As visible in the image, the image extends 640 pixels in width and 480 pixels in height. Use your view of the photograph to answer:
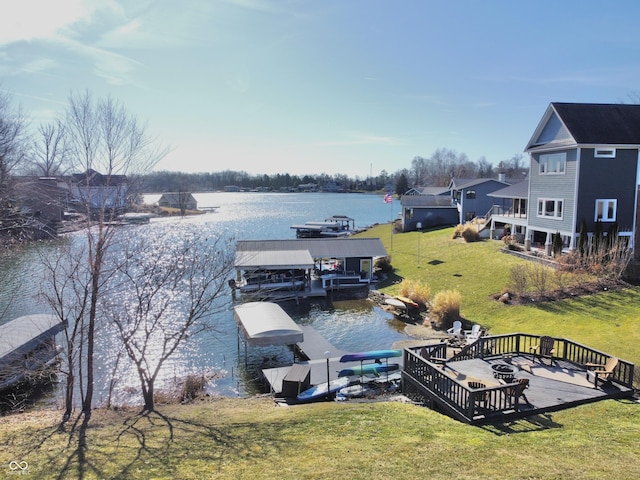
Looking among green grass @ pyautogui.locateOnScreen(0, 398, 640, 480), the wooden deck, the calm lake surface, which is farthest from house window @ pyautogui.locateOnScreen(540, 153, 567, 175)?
green grass @ pyautogui.locateOnScreen(0, 398, 640, 480)

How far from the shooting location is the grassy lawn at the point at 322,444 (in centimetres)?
733

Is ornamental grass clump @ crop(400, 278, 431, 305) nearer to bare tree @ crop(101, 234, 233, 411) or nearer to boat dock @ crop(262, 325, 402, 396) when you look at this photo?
boat dock @ crop(262, 325, 402, 396)

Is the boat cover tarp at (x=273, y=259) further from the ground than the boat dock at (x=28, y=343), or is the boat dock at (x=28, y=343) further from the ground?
the boat cover tarp at (x=273, y=259)

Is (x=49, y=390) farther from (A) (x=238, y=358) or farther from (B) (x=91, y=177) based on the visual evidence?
(B) (x=91, y=177)

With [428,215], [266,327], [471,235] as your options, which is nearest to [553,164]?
[471,235]

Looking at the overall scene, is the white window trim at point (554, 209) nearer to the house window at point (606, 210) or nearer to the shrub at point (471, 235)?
the house window at point (606, 210)

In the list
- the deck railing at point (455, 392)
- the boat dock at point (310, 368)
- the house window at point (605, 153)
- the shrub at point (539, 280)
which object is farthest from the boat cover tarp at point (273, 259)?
the house window at point (605, 153)

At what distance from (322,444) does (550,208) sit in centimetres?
2752

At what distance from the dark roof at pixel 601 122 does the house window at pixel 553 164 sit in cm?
183

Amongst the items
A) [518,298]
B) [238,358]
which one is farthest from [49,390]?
[518,298]

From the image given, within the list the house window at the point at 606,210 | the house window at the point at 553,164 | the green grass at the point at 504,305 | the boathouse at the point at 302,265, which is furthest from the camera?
the boathouse at the point at 302,265

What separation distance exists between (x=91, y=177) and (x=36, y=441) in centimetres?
612

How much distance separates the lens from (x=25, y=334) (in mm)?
18469

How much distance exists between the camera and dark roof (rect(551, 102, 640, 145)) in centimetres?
2669
